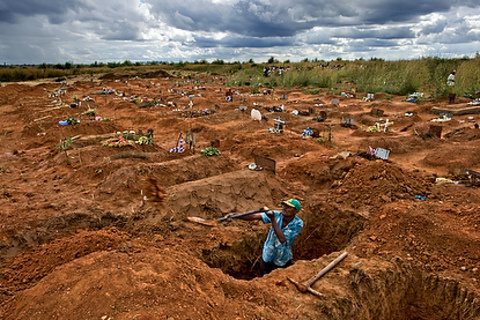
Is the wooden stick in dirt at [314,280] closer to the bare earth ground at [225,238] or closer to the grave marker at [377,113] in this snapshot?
the bare earth ground at [225,238]

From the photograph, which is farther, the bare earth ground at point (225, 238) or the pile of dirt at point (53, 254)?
the pile of dirt at point (53, 254)

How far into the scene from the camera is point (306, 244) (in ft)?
14.9

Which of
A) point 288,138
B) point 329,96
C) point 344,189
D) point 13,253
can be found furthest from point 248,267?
point 329,96

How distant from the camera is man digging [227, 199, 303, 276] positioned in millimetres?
3283

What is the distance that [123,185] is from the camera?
442 centimetres

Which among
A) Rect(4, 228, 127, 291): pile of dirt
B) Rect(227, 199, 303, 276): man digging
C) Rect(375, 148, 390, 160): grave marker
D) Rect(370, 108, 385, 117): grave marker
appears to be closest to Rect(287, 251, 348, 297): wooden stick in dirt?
Rect(227, 199, 303, 276): man digging

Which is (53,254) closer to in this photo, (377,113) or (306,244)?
(306,244)

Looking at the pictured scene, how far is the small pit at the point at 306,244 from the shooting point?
3.83 meters

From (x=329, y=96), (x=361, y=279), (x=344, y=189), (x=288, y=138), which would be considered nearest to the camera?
(x=361, y=279)

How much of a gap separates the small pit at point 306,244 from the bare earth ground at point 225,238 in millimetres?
16

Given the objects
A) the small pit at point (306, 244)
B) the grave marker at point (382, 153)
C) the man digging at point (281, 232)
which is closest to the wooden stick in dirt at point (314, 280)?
the man digging at point (281, 232)

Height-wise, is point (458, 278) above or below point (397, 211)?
below

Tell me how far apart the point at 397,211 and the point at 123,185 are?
13.3 feet

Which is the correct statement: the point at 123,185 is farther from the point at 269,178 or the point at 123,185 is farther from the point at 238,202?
the point at 269,178
